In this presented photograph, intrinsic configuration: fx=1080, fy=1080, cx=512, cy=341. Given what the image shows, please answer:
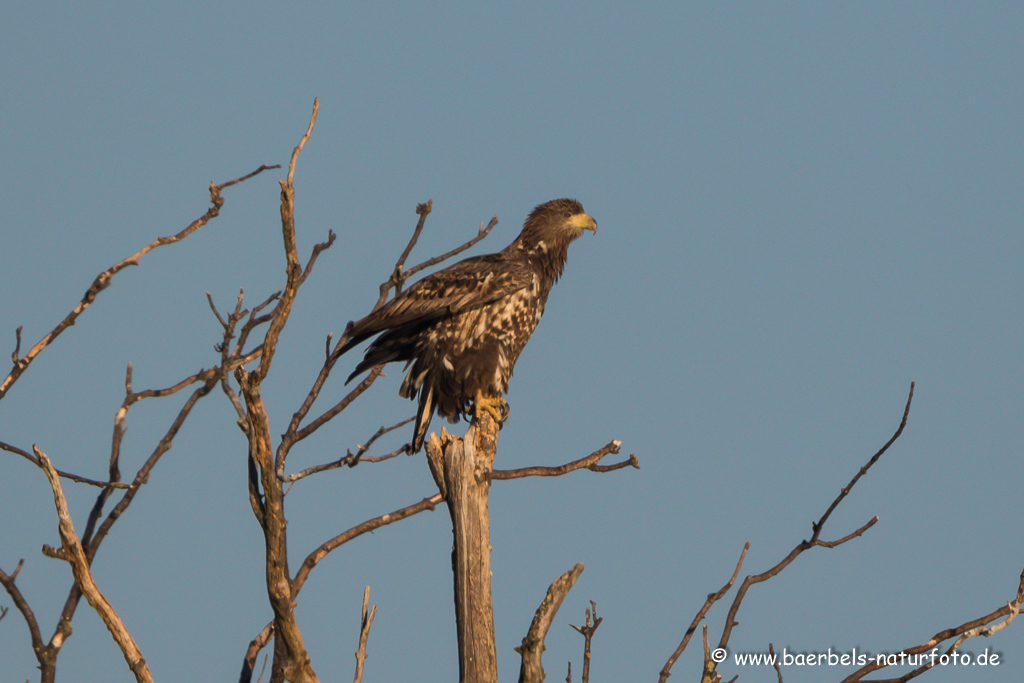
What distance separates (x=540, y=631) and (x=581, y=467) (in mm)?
1385

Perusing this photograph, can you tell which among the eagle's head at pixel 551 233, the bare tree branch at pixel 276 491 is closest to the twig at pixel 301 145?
the bare tree branch at pixel 276 491

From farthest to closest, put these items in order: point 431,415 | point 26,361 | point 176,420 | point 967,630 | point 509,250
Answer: point 509,250, point 431,415, point 176,420, point 26,361, point 967,630

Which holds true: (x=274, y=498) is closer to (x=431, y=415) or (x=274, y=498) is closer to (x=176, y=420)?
(x=176, y=420)

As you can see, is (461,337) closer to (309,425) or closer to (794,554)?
(309,425)

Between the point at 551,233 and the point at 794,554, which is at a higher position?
the point at 551,233

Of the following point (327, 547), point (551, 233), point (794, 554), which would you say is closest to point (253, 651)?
point (327, 547)

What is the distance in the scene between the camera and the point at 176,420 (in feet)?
20.8

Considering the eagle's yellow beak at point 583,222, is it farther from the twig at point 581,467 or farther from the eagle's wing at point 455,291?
the twig at point 581,467

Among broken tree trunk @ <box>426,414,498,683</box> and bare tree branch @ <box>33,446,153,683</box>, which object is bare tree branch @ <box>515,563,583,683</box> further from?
bare tree branch @ <box>33,446,153,683</box>

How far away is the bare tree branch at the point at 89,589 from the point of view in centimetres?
515

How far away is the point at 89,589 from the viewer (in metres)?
5.20

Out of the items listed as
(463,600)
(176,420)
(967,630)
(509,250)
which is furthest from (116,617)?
(509,250)

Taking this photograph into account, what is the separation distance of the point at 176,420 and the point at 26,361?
0.92 meters

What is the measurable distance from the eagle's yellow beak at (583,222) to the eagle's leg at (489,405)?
197 cm
